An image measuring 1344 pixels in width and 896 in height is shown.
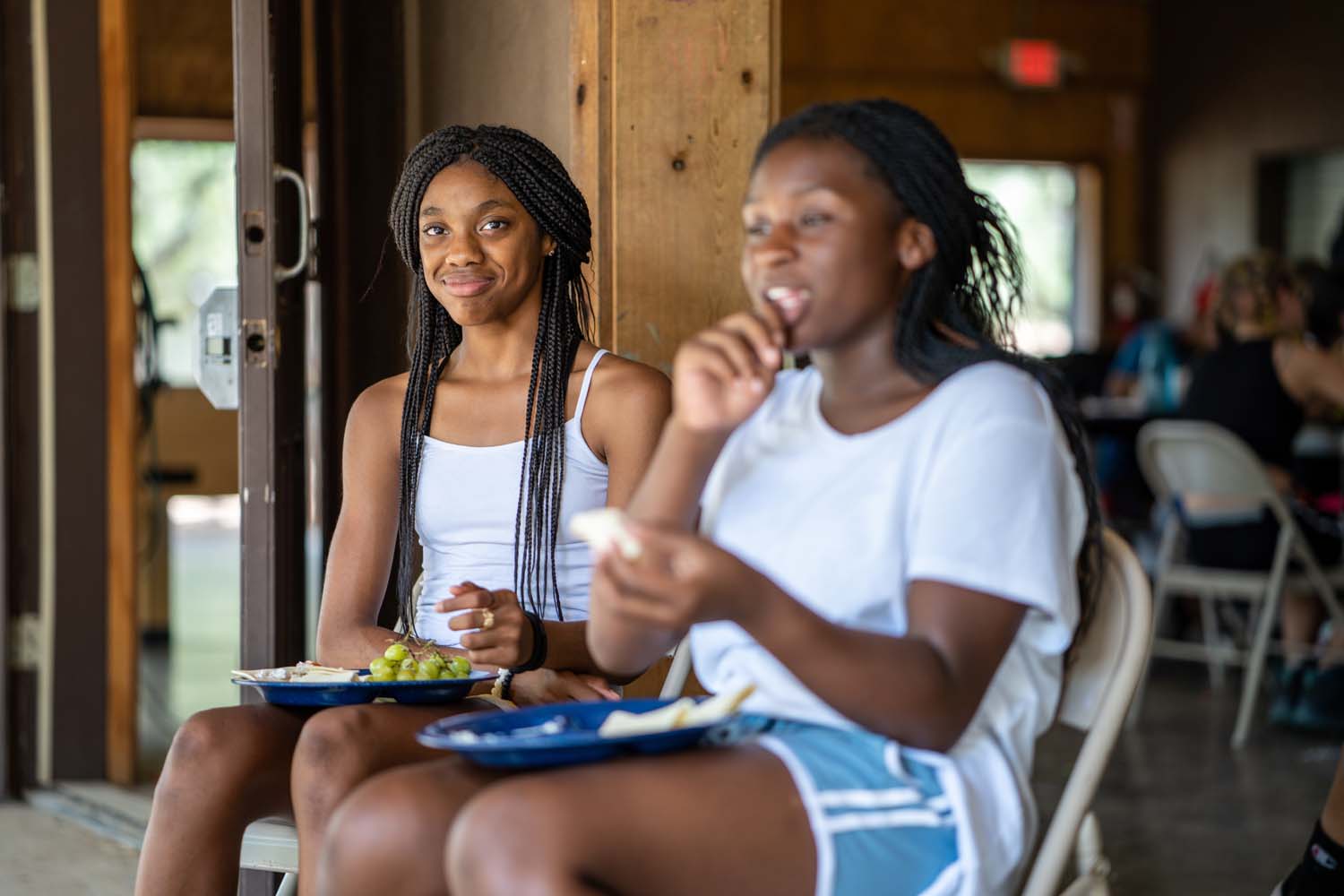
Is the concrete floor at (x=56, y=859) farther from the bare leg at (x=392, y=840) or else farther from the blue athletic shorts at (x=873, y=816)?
the blue athletic shorts at (x=873, y=816)

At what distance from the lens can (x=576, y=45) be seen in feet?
7.79

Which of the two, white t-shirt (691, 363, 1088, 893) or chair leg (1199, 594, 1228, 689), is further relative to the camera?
chair leg (1199, 594, 1228, 689)

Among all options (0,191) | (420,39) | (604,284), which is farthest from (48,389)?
(604,284)

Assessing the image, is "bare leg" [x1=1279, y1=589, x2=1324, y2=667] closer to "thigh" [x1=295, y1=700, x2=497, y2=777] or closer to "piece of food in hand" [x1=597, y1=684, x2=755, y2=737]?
"thigh" [x1=295, y1=700, x2=497, y2=777]

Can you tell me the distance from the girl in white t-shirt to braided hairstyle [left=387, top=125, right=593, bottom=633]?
1.64 ft

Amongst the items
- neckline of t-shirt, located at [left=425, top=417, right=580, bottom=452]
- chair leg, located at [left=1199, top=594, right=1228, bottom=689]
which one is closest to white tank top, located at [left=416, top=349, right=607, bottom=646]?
neckline of t-shirt, located at [left=425, top=417, right=580, bottom=452]

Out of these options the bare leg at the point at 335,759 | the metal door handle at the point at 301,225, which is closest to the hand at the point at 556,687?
the bare leg at the point at 335,759

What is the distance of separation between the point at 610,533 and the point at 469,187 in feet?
3.01

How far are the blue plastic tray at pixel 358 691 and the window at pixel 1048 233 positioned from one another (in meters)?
8.50

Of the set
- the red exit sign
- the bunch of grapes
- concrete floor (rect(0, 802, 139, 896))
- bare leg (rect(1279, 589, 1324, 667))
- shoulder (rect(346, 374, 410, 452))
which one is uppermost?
the red exit sign

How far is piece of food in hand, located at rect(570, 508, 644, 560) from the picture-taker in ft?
4.03

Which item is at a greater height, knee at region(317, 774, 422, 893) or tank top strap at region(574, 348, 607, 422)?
tank top strap at region(574, 348, 607, 422)

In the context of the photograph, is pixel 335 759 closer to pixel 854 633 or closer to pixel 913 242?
pixel 854 633

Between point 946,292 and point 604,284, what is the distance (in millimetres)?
968
